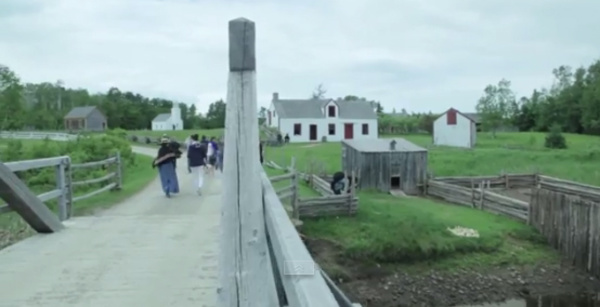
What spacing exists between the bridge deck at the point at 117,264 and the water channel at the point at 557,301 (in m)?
12.0

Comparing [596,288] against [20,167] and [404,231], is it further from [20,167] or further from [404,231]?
[20,167]

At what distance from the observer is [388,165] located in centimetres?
3002

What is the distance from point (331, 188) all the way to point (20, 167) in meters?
16.7

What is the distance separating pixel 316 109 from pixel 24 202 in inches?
2011

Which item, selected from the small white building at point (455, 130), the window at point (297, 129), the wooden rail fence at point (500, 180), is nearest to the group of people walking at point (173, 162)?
the wooden rail fence at point (500, 180)

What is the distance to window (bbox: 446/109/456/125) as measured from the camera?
52.8 meters


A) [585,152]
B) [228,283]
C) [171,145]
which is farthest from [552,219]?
[585,152]

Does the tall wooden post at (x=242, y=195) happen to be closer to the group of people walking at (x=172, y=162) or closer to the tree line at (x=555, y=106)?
the group of people walking at (x=172, y=162)

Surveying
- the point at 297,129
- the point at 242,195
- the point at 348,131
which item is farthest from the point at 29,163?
the point at 348,131

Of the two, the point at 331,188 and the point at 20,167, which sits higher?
the point at 20,167

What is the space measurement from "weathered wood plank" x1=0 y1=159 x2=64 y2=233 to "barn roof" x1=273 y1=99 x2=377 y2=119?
48890 millimetres

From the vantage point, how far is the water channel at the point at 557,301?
17828mm

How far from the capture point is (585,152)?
42344 millimetres

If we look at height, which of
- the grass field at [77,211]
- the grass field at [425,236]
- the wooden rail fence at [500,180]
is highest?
the grass field at [77,211]
